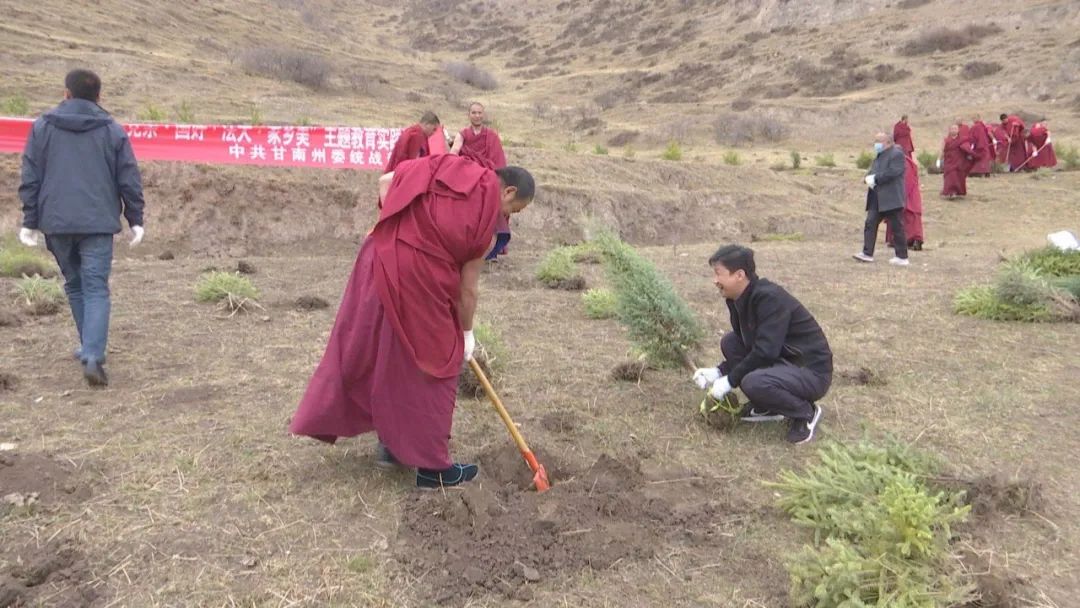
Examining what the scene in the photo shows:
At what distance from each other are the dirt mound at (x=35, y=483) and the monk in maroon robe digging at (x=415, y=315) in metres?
0.91

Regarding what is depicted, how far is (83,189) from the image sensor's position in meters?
4.29

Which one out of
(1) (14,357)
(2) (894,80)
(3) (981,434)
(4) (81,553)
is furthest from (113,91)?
(2) (894,80)

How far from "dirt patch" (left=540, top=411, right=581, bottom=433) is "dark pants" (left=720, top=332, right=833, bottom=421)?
0.88 m

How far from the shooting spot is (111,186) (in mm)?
4430

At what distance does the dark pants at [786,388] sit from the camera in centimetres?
374

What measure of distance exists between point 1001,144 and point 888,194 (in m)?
11.7

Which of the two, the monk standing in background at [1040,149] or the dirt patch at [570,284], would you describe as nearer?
the dirt patch at [570,284]

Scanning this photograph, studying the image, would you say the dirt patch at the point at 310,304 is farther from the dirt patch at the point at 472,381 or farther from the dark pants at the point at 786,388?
the dark pants at the point at 786,388

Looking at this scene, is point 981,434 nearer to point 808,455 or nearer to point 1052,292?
point 808,455

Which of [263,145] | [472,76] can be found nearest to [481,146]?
[263,145]

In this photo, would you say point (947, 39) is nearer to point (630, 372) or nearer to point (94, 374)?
point (630, 372)

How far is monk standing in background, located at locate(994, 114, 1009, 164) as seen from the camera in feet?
58.2

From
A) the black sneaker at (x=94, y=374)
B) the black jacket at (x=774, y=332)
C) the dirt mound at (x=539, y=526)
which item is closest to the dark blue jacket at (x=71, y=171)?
the black sneaker at (x=94, y=374)

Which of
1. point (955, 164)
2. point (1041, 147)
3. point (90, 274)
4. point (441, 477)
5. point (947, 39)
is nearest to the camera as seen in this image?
point (441, 477)
